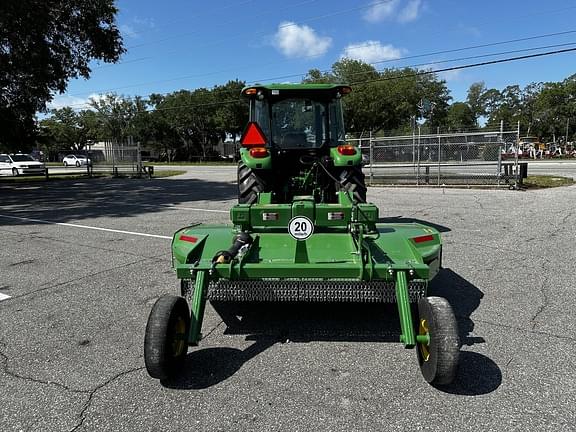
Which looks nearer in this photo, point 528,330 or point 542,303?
point 528,330

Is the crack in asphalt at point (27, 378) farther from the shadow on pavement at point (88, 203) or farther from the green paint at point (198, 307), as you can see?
the shadow on pavement at point (88, 203)

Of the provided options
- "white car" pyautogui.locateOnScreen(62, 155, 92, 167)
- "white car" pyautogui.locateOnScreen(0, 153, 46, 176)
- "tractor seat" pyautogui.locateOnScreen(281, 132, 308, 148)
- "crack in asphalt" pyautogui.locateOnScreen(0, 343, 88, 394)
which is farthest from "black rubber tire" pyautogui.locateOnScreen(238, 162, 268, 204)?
"white car" pyautogui.locateOnScreen(62, 155, 92, 167)

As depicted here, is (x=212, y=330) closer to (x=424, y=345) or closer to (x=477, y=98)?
(x=424, y=345)

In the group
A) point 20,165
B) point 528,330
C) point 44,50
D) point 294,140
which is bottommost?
point 528,330

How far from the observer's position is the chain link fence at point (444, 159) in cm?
1633

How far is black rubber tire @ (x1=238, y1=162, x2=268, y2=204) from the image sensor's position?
669cm

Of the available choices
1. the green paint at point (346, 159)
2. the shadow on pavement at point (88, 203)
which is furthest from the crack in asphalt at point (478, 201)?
the shadow on pavement at point (88, 203)

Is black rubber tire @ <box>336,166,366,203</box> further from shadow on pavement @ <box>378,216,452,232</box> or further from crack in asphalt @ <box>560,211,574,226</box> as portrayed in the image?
crack in asphalt @ <box>560,211,574,226</box>

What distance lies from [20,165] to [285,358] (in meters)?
31.5

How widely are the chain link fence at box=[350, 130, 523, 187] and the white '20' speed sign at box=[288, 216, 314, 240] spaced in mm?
13584

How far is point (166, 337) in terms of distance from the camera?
117 inches

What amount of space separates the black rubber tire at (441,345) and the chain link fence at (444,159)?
14035 millimetres

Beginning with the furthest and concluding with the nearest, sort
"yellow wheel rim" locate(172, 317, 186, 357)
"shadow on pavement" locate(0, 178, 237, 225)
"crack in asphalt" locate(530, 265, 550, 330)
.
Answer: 1. "shadow on pavement" locate(0, 178, 237, 225)
2. "crack in asphalt" locate(530, 265, 550, 330)
3. "yellow wheel rim" locate(172, 317, 186, 357)

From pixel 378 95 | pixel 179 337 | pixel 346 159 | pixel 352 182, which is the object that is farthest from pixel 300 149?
pixel 378 95
